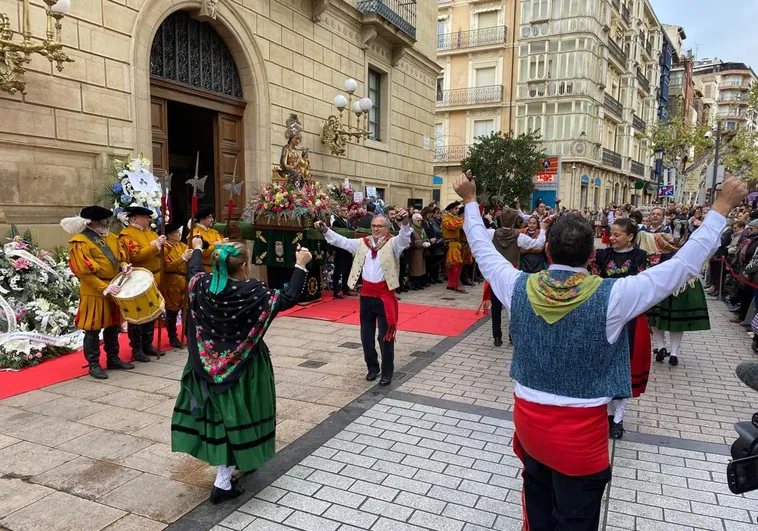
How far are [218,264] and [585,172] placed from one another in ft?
123

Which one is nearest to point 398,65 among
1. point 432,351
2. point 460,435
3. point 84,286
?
point 432,351

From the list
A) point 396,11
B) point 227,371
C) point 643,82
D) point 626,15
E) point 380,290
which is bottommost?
point 227,371

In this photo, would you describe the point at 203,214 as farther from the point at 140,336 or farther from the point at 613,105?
the point at 613,105

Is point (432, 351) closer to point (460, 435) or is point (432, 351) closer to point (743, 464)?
point (460, 435)

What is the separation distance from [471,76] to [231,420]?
37684 millimetres

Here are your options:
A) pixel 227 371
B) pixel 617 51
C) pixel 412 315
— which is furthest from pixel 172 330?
pixel 617 51

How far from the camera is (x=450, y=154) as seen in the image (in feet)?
125

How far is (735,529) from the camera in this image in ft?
10.5

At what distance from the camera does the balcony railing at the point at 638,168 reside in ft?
157

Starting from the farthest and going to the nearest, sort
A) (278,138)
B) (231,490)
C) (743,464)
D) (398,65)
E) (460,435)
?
1. (398,65)
2. (278,138)
3. (460,435)
4. (231,490)
5. (743,464)

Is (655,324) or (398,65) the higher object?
(398,65)

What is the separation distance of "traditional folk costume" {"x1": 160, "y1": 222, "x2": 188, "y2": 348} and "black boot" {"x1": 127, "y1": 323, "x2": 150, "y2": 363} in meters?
0.61

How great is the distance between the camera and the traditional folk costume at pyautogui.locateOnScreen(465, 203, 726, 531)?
2.14 m

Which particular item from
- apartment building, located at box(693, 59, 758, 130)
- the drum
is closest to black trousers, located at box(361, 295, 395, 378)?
the drum
